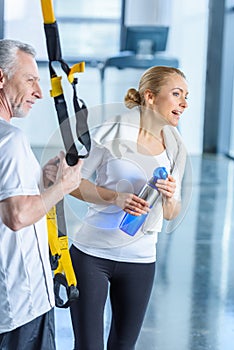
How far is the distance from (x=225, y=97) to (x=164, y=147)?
7.23 metres

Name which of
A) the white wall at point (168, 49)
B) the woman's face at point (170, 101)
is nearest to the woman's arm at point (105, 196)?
the woman's face at point (170, 101)

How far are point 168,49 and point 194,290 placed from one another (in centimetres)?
626

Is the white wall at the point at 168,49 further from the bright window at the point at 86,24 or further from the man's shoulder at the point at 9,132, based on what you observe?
the man's shoulder at the point at 9,132

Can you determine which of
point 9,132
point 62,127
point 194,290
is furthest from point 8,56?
point 194,290

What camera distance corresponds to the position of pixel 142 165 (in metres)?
1.88

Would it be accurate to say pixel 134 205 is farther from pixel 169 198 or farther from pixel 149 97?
pixel 149 97

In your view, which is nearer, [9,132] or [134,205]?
[9,132]

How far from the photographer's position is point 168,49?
9.48 meters

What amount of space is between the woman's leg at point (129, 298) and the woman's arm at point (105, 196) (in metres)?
0.22

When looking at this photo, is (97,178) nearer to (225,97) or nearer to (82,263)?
(82,263)

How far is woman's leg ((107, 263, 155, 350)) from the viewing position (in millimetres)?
1994

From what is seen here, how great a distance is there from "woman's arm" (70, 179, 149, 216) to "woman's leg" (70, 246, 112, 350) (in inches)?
7.8

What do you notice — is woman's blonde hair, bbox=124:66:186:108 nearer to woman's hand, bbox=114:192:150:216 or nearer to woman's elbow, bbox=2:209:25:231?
woman's hand, bbox=114:192:150:216

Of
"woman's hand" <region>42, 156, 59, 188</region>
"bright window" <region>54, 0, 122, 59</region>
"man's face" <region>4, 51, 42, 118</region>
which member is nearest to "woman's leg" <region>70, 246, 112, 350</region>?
"woman's hand" <region>42, 156, 59, 188</region>
